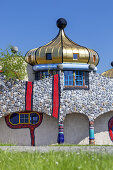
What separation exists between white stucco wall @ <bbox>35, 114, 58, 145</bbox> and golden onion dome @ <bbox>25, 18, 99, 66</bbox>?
405 centimetres

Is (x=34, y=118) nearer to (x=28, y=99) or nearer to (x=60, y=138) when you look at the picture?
(x=28, y=99)

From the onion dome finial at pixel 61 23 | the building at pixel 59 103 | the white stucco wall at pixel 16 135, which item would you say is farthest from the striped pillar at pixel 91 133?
the onion dome finial at pixel 61 23

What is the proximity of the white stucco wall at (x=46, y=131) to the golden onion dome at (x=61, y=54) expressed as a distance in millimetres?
4048

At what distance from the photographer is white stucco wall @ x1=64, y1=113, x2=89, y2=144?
17625 mm

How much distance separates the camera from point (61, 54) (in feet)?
60.8

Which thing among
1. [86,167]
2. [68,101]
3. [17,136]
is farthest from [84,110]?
[86,167]

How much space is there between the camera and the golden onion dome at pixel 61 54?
18.6m

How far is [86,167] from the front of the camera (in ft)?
14.5

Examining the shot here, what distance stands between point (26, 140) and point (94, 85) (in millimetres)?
5497

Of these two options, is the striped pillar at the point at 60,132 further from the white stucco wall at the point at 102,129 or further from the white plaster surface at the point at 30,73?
the white plaster surface at the point at 30,73

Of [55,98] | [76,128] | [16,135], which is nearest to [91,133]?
[76,128]

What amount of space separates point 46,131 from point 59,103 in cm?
226

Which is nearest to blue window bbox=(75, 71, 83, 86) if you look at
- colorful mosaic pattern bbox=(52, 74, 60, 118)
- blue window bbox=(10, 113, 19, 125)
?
colorful mosaic pattern bbox=(52, 74, 60, 118)

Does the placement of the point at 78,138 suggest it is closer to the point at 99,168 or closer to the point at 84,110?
the point at 84,110
